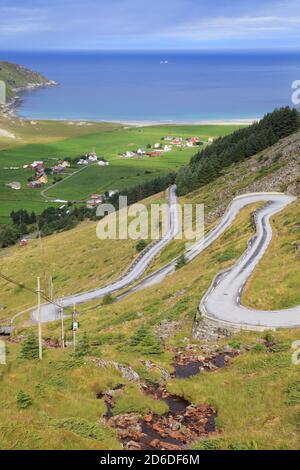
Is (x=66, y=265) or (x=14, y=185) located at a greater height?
(x=14, y=185)

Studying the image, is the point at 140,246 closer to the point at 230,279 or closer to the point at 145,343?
the point at 230,279

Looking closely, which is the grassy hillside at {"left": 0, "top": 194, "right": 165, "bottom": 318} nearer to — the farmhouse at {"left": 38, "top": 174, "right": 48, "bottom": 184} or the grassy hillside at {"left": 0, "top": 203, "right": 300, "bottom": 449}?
the grassy hillside at {"left": 0, "top": 203, "right": 300, "bottom": 449}

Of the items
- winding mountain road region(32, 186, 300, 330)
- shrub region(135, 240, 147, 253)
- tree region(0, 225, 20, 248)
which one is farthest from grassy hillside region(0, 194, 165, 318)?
tree region(0, 225, 20, 248)

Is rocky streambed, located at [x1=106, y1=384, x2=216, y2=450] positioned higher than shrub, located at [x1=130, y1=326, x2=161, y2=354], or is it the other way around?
Result: rocky streambed, located at [x1=106, y1=384, x2=216, y2=450]

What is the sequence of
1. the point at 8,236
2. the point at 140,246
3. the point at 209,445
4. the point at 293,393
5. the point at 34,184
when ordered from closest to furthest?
the point at 209,445
the point at 293,393
the point at 140,246
the point at 8,236
the point at 34,184

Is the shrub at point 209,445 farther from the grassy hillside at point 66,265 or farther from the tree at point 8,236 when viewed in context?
the tree at point 8,236

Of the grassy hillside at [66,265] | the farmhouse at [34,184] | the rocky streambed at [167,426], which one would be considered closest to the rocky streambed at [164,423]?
the rocky streambed at [167,426]

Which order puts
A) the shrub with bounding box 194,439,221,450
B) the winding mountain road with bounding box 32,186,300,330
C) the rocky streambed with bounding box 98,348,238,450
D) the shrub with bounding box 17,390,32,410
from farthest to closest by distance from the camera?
1. the winding mountain road with bounding box 32,186,300,330
2. the shrub with bounding box 17,390,32,410
3. the rocky streambed with bounding box 98,348,238,450
4. the shrub with bounding box 194,439,221,450

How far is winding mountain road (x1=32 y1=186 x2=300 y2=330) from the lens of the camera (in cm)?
2944

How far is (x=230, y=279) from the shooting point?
38.5 metres

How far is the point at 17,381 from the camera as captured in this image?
66.6ft

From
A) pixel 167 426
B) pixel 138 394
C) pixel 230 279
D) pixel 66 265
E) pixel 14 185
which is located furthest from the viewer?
pixel 14 185

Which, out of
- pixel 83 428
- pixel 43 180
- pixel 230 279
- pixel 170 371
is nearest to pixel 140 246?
pixel 230 279
